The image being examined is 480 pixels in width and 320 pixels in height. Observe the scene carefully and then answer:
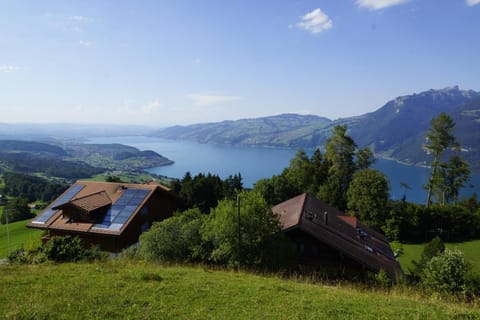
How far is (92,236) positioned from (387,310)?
19.0 metres

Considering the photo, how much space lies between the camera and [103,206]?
71.8 feet

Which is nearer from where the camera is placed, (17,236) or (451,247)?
(451,247)

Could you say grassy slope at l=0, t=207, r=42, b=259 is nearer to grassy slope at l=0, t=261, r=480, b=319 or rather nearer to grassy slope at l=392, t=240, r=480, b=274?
grassy slope at l=0, t=261, r=480, b=319

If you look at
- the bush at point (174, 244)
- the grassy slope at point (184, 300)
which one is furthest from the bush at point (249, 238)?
the grassy slope at point (184, 300)

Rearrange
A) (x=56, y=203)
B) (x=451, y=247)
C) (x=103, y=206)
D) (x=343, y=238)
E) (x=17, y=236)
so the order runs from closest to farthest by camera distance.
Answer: (x=343, y=238) < (x=103, y=206) < (x=56, y=203) < (x=451, y=247) < (x=17, y=236)

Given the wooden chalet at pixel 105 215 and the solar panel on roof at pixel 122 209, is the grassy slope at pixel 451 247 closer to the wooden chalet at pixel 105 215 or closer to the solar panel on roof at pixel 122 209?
the wooden chalet at pixel 105 215

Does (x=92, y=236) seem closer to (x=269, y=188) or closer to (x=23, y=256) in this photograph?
(x=23, y=256)

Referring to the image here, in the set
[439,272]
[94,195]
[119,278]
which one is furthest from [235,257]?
[94,195]

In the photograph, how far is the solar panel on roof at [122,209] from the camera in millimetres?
20484

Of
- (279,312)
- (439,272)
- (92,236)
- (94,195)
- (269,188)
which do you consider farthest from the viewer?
(269,188)

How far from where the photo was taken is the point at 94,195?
73.4 ft

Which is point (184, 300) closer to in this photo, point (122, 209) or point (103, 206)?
point (122, 209)

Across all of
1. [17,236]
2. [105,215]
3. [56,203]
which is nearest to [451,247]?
[105,215]

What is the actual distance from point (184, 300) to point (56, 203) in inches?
828
